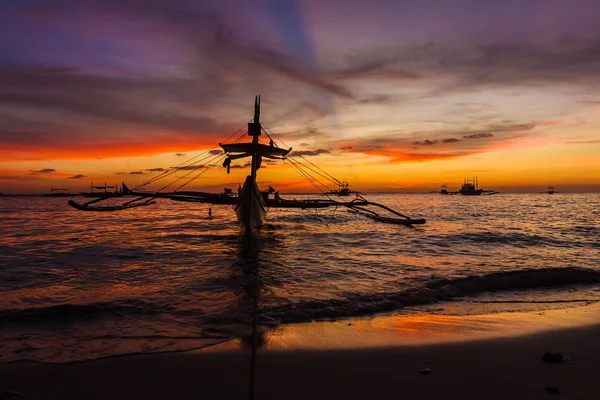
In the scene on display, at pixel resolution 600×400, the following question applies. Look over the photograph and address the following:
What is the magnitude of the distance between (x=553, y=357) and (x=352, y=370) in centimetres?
307

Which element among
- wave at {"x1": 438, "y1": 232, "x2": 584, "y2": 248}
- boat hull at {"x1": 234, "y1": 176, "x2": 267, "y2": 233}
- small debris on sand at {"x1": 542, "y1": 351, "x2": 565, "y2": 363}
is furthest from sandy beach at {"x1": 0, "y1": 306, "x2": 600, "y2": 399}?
wave at {"x1": 438, "y1": 232, "x2": 584, "y2": 248}

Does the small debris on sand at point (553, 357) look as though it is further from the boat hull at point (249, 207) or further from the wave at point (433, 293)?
the boat hull at point (249, 207)

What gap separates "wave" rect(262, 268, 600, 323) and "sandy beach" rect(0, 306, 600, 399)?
1565mm

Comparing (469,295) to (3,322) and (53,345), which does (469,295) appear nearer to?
(53,345)

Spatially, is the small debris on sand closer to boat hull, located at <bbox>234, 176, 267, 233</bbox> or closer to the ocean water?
the ocean water

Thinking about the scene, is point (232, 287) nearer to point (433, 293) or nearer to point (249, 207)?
point (433, 293)

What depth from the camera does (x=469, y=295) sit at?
1013 cm

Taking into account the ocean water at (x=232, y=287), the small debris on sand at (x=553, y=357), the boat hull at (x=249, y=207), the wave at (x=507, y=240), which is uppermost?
the boat hull at (x=249, y=207)

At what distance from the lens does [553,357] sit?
510 centimetres

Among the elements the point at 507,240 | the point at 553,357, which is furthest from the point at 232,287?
the point at 507,240

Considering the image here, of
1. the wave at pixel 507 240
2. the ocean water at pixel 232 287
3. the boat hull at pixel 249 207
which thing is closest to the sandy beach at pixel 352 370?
the ocean water at pixel 232 287

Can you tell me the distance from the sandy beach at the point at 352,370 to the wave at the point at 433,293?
1.57 metres

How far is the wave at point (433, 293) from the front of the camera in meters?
8.17

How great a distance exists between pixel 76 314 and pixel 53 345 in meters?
2.07
